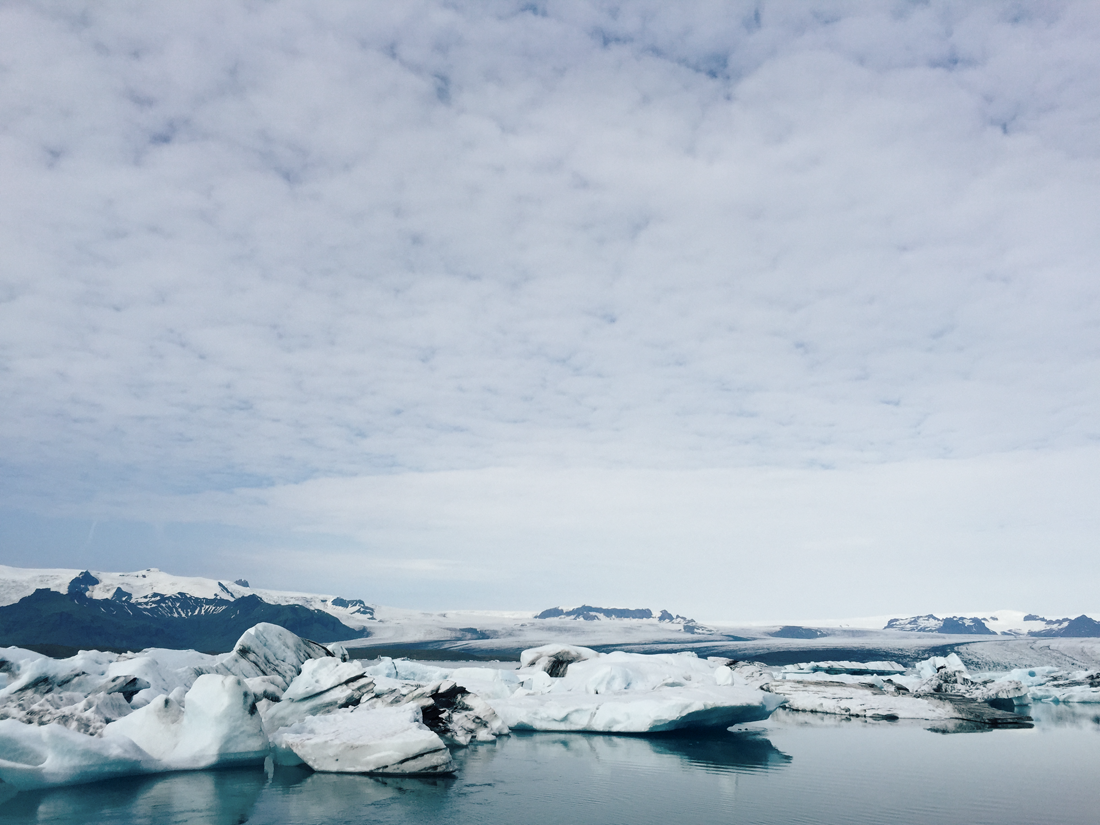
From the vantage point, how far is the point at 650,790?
1096cm

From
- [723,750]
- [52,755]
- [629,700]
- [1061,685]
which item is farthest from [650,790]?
[1061,685]

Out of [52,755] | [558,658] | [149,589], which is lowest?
[52,755]

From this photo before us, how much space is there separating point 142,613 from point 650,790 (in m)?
197

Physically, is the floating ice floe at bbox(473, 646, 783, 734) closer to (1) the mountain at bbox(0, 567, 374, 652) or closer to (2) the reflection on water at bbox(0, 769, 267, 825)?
(2) the reflection on water at bbox(0, 769, 267, 825)

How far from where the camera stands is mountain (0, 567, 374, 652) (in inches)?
5443

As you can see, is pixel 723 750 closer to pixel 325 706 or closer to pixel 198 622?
pixel 325 706

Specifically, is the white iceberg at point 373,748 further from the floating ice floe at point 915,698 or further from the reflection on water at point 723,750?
the floating ice floe at point 915,698

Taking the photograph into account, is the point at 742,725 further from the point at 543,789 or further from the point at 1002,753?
the point at 543,789

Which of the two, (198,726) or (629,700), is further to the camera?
(629,700)

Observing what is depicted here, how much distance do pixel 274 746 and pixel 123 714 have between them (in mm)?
3139

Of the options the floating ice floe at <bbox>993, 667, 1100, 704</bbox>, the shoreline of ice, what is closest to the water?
the shoreline of ice

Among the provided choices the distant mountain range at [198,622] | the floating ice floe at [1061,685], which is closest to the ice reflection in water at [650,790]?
the floating ice floe at [1061,685]

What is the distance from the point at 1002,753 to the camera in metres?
15.0

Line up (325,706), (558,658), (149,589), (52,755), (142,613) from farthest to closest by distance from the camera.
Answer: (149,589), (142,613), (558,658), (325,706), (52,755)
